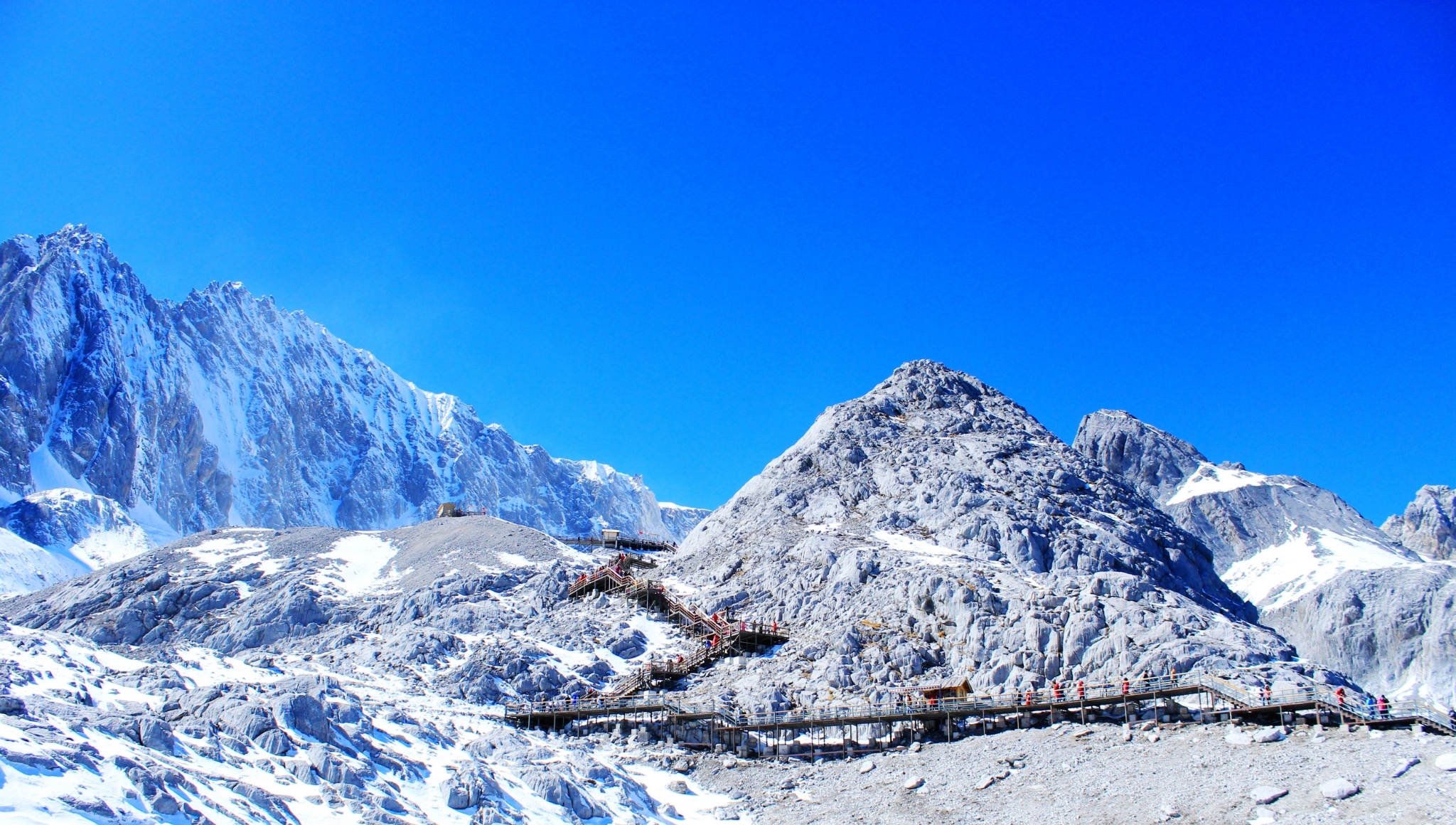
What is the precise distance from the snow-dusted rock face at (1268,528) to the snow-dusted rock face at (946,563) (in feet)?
265

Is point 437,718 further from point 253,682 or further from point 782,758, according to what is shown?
point 782,758

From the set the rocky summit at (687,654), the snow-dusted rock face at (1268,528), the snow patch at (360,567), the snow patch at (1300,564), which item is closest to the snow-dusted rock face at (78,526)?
the snow patch at (360,567)

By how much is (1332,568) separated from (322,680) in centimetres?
16528

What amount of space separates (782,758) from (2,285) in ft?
713

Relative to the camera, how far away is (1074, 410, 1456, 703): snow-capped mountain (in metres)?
114

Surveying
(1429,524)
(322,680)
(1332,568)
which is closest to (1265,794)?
(322,680)

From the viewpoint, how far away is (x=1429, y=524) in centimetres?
18612

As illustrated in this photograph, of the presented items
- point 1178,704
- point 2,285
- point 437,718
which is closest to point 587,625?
point 437,718

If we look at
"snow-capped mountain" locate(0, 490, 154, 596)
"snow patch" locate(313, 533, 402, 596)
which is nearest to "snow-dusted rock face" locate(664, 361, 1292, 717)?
"snow patch" locate(313, 533, 402, 596)

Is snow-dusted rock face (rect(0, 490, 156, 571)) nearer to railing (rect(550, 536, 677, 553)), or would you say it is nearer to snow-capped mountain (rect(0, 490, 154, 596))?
snow-capped mountain (rect(0, 490, 154, 596))

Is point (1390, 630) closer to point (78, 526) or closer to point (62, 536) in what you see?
point (62, 536)

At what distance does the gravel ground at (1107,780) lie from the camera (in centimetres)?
3150

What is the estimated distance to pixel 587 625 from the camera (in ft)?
225

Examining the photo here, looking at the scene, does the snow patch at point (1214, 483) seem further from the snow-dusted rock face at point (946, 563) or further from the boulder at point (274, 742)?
the boulder at point (274, 742)
